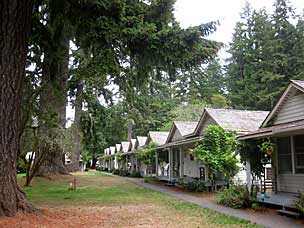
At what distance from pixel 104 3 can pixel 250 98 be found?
38717mm

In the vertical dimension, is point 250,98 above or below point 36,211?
above

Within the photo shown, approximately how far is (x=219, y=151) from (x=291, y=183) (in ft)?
12.7

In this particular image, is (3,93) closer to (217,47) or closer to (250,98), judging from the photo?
(217,47)

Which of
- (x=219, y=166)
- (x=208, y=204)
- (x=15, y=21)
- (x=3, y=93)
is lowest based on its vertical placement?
(x=208, y=204)

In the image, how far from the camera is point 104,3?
11.2m

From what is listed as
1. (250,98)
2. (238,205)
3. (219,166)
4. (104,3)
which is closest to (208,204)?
(238,205)

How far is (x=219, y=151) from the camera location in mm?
16547

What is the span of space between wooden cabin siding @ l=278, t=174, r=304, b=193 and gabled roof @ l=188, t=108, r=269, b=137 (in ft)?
15.7

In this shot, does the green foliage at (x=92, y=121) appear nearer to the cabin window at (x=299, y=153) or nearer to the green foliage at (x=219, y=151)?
the green foliage at (x=219, y=151)

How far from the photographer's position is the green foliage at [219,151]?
16.3 m

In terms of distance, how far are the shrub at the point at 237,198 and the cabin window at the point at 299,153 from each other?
2.07 m

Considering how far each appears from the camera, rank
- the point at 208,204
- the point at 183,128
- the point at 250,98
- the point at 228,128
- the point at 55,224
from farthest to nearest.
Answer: the point at 250,98, the point at 183,128, the point at 228,128, the point at 208,204, the point at 55,224

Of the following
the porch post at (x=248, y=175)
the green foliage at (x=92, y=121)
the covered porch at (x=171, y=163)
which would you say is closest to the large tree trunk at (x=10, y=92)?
the porch post at (x=248, y=175)

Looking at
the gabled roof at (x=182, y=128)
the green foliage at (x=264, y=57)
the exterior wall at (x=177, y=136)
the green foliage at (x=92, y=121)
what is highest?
the green foliage at (x=264, y=57)
